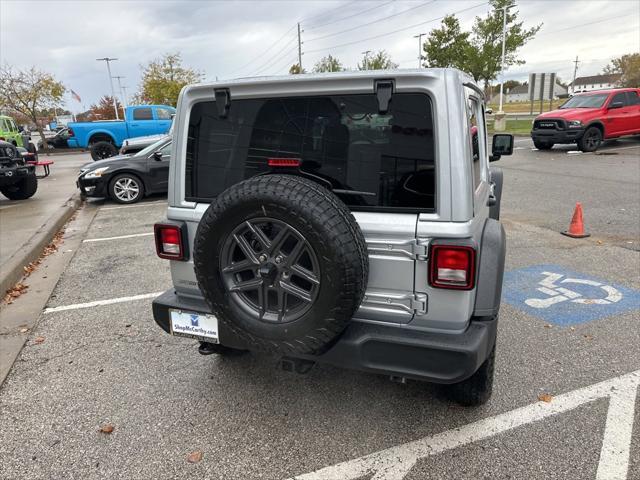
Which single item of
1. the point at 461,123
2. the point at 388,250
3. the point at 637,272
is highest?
the point at 461,123

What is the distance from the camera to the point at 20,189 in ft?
33.8

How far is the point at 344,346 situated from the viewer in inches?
90.9

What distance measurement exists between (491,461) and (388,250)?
120 cm

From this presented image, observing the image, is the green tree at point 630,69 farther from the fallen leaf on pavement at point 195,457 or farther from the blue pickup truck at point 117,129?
the fallen leaf on pavement at point 195,457

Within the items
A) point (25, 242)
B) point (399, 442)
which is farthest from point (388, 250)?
point (25, 242)

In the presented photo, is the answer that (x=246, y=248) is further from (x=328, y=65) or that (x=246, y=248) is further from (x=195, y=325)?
(x=328, y=65)

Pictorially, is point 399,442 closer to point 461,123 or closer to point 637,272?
point 461,123

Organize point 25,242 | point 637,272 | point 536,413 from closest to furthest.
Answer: point 536,413, point 637,272, point 25,242

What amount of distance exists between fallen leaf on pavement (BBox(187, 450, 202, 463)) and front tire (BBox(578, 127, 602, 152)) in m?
16.3

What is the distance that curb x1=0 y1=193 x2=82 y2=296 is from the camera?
196 inches

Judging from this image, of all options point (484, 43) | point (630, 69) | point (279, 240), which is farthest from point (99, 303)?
point (630, 69)

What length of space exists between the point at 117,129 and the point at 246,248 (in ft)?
63.0

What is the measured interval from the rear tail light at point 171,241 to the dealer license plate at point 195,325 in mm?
344

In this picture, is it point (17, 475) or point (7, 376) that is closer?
point (17, 475)
